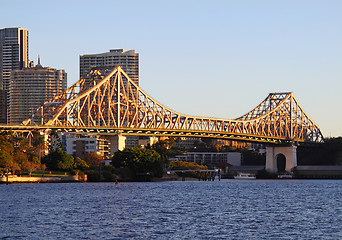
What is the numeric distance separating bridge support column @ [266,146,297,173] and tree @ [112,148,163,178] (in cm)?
5406

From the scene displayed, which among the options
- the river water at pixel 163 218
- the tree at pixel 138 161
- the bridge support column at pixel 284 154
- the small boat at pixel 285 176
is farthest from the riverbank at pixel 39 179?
the small boat at pixel 285 176

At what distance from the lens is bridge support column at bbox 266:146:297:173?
190375mm

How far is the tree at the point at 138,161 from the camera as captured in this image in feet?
463

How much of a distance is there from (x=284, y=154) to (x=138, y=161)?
62.0m

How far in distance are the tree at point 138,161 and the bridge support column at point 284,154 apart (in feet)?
177

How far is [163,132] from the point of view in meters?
162

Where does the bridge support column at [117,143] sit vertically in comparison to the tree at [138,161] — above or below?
above

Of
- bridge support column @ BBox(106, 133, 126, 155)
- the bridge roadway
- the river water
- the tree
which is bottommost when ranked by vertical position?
the river water

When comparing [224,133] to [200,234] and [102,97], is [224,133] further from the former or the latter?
[200,234]

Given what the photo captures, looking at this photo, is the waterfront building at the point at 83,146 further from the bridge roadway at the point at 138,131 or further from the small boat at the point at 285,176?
the small boat at the point at 285,176

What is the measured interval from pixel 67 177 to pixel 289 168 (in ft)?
258

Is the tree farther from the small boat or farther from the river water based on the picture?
the river water

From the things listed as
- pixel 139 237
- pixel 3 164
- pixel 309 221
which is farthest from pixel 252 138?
pixel 139 237

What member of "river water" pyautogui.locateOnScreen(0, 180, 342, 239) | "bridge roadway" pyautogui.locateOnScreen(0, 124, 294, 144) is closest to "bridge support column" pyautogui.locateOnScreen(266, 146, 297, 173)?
"bridge roadway" pyautogui.locateOnScreen(0, 124, 294, 144)
